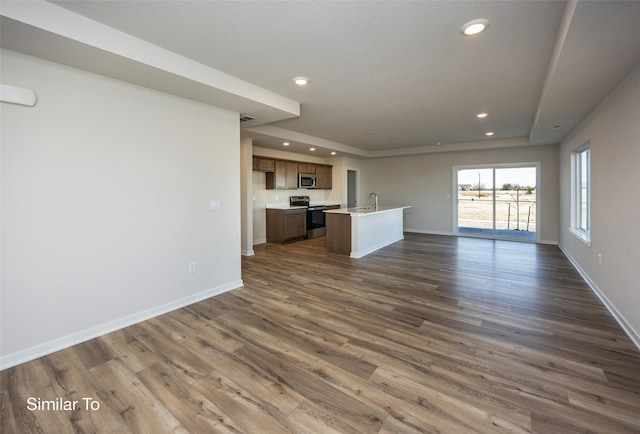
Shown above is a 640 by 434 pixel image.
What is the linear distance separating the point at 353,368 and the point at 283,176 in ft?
18.8

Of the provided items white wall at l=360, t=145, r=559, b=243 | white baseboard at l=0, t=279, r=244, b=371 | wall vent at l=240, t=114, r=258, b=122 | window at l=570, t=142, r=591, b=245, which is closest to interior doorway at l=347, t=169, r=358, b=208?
white wall at l=360, t=145, r=559, b=243

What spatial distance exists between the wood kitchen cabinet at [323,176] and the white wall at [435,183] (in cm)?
135

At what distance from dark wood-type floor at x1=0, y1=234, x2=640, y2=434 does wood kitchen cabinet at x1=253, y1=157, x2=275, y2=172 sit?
12.0 feet

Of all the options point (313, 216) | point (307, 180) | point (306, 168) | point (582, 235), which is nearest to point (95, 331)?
point (313, 216)

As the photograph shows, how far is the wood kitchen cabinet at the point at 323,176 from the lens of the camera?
852 cm

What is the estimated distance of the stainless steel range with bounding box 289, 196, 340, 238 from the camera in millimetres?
7855

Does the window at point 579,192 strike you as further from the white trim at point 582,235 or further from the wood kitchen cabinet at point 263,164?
the wood kitchen cabinet at point 263,164

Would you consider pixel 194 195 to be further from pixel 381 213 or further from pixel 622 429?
pixel 381 213

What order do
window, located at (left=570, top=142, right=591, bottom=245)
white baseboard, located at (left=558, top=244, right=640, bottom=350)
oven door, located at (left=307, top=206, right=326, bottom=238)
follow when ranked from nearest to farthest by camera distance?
white baseboard, located at (left=558, top=244, right=640, bottom=350), window, located at (left=570, top=142, right=591, bottom=245), oven door, located at (left=307, top=206, right=326, bottom=238)

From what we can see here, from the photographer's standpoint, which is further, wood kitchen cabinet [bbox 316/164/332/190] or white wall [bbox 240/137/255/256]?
wood kitchen cabinet [bbox 316/164/332/190]

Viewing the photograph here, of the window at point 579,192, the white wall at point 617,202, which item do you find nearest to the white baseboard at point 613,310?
the white wall at point 617,202

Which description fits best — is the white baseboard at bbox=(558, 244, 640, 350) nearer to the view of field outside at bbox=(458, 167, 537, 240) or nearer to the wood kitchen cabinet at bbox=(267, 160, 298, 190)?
the view of field outside at bbox=(458, 167, 537, 240)

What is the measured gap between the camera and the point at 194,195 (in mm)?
3439

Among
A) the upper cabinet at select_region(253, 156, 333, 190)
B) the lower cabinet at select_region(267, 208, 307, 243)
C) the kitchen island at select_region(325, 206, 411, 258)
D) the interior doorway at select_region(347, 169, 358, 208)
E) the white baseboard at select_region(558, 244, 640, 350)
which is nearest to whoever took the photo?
the white baseboard at select_region(558, 244, 640, 350)
